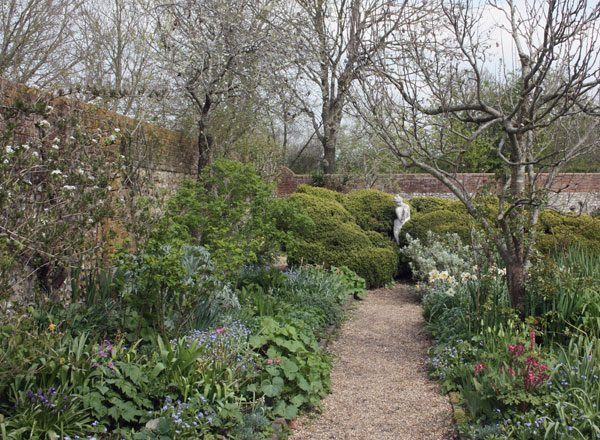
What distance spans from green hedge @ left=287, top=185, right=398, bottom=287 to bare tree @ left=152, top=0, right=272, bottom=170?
200 centimetres

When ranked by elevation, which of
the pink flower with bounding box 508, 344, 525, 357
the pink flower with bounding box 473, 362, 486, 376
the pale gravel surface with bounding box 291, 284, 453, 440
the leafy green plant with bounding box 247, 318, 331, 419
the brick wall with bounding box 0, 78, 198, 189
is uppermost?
the brick wall with bounding box 0, 78, 198, 189

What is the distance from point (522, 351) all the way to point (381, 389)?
1.39 meters

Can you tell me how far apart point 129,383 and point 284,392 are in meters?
1.27

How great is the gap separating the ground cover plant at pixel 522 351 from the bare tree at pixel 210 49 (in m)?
4.33

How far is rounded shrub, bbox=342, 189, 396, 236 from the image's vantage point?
11.4 meters

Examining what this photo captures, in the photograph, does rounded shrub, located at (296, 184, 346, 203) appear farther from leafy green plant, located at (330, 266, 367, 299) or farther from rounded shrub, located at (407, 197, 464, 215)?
leafy green plant, located at (330, 266, 367, 299)

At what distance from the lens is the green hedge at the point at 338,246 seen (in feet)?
32.1

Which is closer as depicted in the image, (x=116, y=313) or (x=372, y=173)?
(x=116, y=313)

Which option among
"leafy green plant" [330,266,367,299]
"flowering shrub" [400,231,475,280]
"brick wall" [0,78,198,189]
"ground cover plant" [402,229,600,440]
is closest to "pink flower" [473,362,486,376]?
"ground cover plant" [402,229,600,440]

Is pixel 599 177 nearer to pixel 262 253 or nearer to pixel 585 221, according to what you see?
pixel 585 221

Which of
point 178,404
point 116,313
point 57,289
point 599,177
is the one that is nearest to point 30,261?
point 57,289

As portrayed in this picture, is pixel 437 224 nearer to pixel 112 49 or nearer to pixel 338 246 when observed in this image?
pixel 338 246

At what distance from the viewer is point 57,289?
211 inches

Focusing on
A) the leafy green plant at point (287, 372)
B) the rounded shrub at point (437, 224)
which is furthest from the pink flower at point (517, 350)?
the rounded shrub at point (437, 224)
